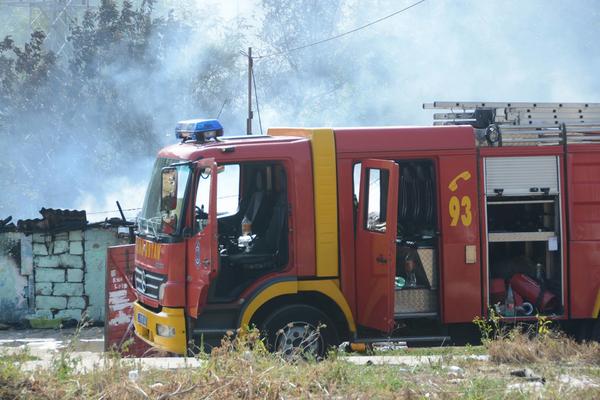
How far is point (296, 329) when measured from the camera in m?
8.10

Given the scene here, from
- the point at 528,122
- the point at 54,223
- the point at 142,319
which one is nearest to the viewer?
the point at 142,319

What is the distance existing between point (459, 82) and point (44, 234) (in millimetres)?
21353

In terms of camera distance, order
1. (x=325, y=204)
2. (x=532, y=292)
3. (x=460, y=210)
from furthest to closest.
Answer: (x=532, y=292) < (x=460, y=210) < (x=325, y=204)

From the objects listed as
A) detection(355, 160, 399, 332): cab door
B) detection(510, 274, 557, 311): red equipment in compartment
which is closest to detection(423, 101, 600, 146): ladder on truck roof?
detection(355, 160, 399, 332): cab door

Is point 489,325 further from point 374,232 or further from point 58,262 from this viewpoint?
point 58,262

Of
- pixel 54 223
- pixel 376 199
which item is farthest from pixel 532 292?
pixel 54 223

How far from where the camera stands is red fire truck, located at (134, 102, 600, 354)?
8.02 metres

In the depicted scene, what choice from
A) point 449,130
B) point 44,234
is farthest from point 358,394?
point 44,234

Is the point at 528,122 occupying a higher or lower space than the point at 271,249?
higher

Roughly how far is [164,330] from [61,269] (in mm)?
7305

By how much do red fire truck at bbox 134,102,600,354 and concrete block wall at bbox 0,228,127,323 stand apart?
6204 mm

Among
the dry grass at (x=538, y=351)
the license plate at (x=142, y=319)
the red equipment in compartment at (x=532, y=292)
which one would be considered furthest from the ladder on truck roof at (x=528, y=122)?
the license plate at (x=142, y=319)

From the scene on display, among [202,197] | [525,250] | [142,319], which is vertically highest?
[202,197]

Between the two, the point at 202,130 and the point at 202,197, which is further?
the point at 202,130
